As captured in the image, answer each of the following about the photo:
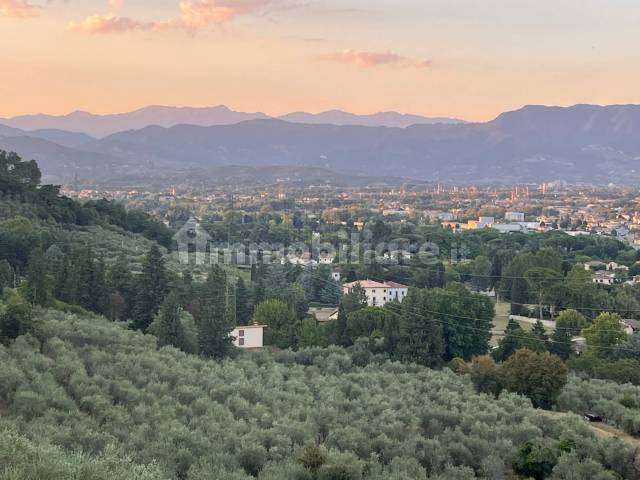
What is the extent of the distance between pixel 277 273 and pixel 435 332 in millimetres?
16711

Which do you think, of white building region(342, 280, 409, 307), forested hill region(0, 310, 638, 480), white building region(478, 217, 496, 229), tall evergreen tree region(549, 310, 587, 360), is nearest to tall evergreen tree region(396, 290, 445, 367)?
tall evergreen tree region(549, 310, 587, 360)

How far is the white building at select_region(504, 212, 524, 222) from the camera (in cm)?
11073

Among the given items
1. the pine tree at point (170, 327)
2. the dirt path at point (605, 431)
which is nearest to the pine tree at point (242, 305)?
the pine tree at point (170, 327)

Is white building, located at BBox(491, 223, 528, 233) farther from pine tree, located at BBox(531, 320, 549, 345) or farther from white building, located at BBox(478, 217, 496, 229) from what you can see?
pine tree, located at BBox(531, 320, 549, 345)

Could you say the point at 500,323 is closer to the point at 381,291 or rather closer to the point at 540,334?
the point at 381,291

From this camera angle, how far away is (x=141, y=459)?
11328 millimetres

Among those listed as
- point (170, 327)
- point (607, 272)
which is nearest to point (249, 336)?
point (170, 327)

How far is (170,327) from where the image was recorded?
76.6ft

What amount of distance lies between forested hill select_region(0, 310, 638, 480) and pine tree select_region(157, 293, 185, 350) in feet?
8.24

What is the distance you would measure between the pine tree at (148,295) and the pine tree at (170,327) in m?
3.80

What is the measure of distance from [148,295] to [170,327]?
458cm

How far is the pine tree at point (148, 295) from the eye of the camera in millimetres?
27438

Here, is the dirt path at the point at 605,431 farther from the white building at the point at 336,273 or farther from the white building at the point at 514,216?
the white building at the point at 514,216

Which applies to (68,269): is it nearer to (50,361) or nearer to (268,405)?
(50,361)
